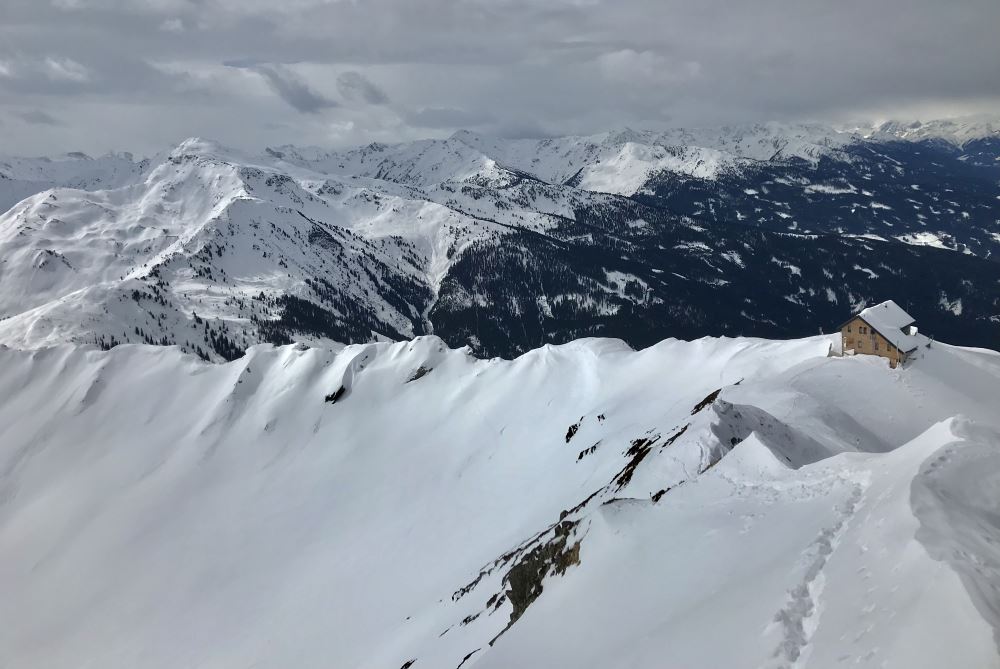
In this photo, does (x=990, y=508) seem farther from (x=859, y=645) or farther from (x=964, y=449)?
(x=859, y=645)

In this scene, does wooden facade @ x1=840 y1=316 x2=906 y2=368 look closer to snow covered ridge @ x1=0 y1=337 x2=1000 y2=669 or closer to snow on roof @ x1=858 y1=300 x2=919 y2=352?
snow on roof @ x1=858 y1=300 x2=919 y2=352

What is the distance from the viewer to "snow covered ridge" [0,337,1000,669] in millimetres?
19250

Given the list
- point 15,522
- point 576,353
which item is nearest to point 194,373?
point 15,522

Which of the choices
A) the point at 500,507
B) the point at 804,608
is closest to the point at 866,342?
the point at 500,507

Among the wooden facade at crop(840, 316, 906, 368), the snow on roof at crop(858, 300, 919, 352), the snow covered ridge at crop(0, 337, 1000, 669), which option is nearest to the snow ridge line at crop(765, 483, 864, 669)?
the snow covered ridge at crop(0, 337, 1000, 669)

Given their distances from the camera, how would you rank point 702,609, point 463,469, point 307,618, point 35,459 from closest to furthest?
1. point 702,609
2. point 307,618
3. point 463,469
4. point 35,459

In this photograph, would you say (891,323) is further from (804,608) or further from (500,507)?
(804,608)

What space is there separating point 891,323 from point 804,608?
6399 centimetres

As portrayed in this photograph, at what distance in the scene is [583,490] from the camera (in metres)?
59.4

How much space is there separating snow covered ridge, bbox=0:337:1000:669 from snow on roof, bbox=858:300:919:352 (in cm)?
381

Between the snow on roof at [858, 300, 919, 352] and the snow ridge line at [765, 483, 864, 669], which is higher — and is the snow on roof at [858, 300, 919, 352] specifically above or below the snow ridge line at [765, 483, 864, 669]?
below

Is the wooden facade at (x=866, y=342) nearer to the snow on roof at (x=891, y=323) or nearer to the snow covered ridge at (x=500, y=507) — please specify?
the snow on roof at (x=891, y=323)

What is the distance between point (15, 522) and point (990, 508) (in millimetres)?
136720

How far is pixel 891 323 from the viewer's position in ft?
225
